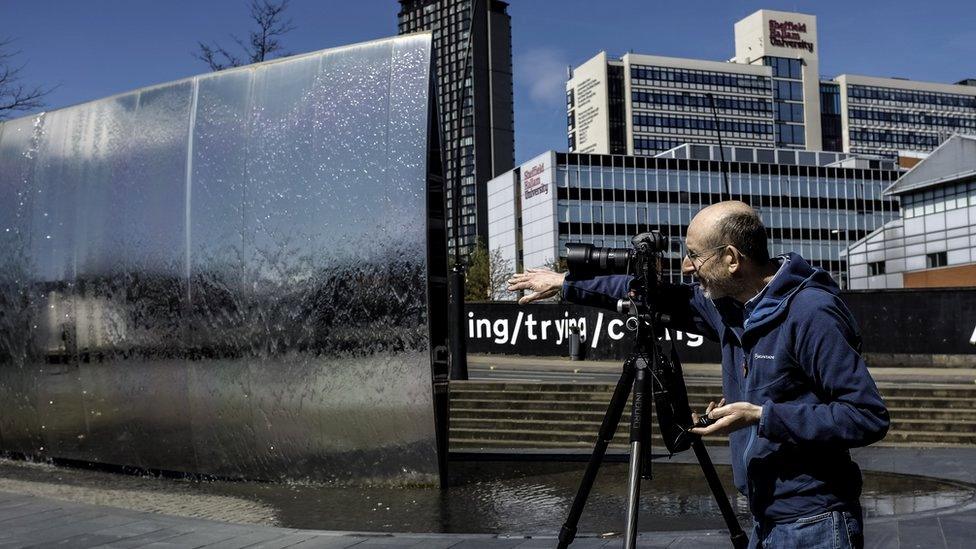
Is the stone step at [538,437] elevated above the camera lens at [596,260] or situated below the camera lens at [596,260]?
below

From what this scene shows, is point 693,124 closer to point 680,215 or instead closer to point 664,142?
point 664,142

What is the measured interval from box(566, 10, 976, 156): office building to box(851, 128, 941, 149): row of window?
A: 0.16 m

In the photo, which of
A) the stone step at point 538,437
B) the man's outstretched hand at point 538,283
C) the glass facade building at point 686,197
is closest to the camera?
the man's outstretched hand at point 538,283

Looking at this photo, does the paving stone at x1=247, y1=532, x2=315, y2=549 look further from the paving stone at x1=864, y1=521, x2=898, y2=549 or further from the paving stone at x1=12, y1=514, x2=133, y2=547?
the paving stone at x1=864, y1=521, x2=898, y2=549

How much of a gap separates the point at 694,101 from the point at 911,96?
43.0m

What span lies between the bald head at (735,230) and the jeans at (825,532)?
2.40 feet

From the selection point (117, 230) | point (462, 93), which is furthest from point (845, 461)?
point (462, 93)

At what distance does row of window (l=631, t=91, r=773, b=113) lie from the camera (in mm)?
140000

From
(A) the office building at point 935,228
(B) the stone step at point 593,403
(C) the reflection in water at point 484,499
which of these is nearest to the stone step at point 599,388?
(B) the stone step at point 593,403

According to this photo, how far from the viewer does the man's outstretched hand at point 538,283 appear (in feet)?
12.4

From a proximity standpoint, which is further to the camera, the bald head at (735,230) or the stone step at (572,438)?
the stone step at (572,438)

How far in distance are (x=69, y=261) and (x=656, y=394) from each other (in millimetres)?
8404

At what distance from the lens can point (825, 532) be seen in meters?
2.68

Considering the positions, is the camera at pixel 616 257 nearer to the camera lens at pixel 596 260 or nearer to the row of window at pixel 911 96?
the camera lens at pixel 596 260
